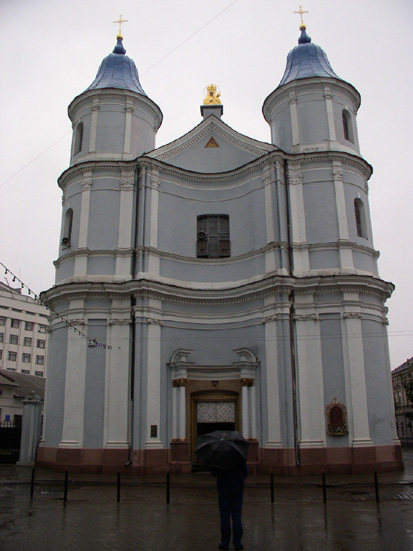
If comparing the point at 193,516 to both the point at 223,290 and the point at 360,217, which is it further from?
the point at 360,217

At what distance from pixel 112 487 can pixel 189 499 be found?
13.1 feet

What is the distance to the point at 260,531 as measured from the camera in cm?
1101

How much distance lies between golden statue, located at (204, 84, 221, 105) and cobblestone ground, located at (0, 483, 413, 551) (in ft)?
70.7

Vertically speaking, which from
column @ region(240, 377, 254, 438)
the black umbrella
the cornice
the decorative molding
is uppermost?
the cornice

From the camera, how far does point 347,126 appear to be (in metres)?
27.5

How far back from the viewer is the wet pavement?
33.1ft

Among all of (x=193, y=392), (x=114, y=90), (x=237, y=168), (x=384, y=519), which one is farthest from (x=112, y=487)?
(x=114, y=90)

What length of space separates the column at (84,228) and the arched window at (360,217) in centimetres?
1260

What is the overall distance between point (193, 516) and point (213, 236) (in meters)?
16.2

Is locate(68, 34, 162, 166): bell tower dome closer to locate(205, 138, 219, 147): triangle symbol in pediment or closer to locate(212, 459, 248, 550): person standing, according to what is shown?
locate(205, 138, 219, 147): triangle symbol in pediment

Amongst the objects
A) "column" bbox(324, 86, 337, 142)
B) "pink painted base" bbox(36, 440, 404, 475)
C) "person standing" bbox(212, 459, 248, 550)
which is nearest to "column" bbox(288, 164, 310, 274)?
"column" bbox(324, 86, 337, 142)

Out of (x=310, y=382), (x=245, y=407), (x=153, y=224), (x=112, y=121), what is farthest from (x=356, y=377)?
(x=112, y=121)

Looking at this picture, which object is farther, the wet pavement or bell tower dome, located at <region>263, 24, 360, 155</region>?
bell tower dome, located at <region>263, 24, 360, 155</region>

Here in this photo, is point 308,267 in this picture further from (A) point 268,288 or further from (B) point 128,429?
(B) point 128,429
